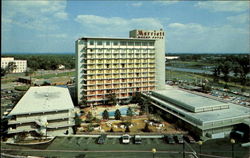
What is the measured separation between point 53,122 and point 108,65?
13785 mm

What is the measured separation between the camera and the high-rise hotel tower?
29.5 metres

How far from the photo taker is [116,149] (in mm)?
16703

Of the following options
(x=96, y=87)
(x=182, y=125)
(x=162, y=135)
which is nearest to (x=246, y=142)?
(x=182, y=125)

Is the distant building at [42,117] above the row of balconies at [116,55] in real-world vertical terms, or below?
below

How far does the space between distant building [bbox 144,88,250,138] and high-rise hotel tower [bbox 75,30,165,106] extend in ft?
27.2

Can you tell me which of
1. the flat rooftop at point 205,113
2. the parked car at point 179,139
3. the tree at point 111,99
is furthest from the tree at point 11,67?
the parked car at point 179,139

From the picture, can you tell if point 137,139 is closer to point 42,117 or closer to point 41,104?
point 42,117

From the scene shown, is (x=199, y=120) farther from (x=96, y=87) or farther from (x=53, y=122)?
(x=96, y=87)

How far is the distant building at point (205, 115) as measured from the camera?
18781 mm

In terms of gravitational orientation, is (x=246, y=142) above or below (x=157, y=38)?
below

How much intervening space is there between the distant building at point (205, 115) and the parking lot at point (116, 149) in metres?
1.32

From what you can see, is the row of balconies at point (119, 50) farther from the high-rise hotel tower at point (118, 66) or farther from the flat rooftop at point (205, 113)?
the flat rooftop at point (205, 113)

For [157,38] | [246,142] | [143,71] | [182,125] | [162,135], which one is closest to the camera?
[246,142]

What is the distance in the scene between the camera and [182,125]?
21406 millimetres
